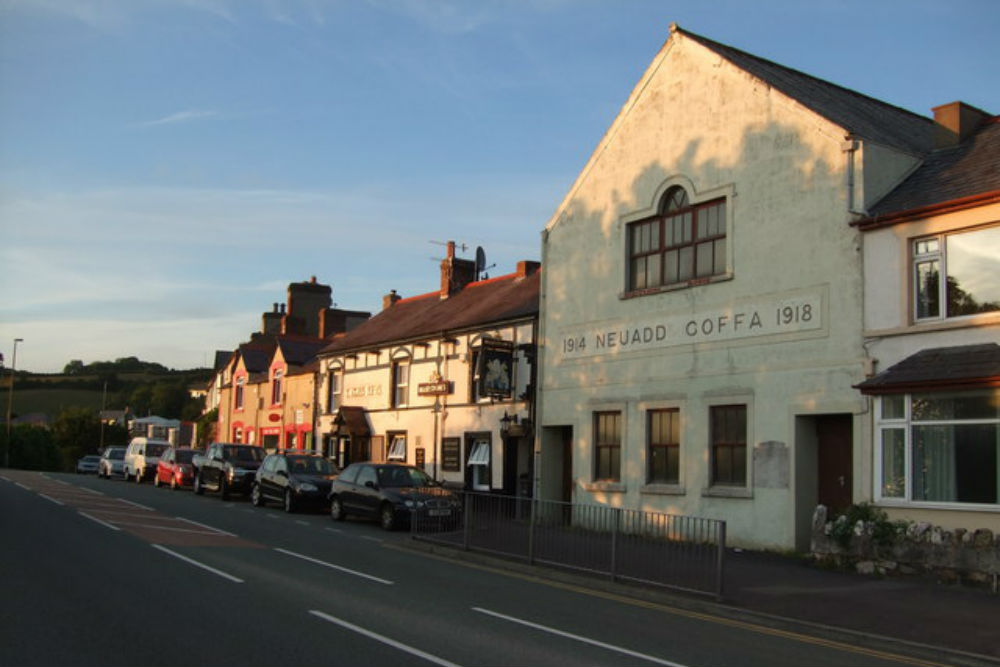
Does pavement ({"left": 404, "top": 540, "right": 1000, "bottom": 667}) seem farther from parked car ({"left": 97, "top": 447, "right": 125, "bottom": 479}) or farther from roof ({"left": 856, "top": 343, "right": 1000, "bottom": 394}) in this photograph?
parked car ({"left": 97, "top": 447, "right": 125, "bottom": 479})

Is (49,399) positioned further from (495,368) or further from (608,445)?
(608,445)

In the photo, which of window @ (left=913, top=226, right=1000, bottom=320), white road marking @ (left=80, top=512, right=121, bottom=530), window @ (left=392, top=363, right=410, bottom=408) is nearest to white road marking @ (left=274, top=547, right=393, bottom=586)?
white road marking @ (left=80, top=512, right=121, bottom=530)

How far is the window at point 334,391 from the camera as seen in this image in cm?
3781

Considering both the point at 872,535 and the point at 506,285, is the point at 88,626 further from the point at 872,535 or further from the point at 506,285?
the point at 506,285

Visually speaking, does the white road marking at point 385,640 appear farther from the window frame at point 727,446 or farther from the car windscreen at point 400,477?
the car windscreen at point 400,477

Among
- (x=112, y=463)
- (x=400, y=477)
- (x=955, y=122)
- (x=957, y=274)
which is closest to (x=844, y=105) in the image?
(x=955, y=122)

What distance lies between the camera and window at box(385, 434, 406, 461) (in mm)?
32844

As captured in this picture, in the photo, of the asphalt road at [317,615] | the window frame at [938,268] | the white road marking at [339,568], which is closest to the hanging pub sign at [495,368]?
the asphalt road at [317,615]

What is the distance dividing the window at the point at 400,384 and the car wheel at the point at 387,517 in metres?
11.1

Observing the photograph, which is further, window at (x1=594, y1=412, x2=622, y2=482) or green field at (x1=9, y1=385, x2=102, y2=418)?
green field at (x1=9, y1=385, x2=102, y2=418)

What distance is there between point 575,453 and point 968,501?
9731 millimetres

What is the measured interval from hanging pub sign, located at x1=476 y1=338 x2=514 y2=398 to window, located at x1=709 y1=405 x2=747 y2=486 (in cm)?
850

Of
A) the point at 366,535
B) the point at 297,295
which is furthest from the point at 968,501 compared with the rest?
the point at 297,295

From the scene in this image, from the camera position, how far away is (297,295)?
172ft
